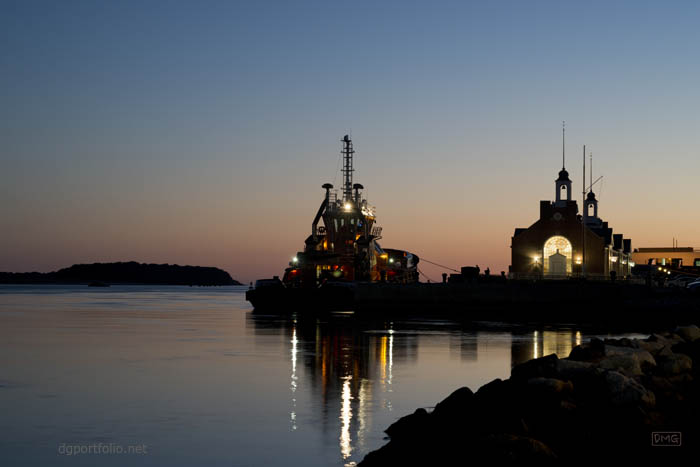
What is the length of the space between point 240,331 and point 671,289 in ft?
119

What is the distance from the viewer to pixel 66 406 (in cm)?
2252

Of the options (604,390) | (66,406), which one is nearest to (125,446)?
(66,406)

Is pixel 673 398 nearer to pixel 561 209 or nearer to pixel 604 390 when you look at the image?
pixel 604 390

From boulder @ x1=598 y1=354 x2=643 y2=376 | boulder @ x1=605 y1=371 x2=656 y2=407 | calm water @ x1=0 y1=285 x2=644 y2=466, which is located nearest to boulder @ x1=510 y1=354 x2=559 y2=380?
boulder @ x1=598 y1=354 x2=643 y2=376

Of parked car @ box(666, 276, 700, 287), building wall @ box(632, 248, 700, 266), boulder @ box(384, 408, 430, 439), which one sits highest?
building wall @ box(632, 248, 700, 266)

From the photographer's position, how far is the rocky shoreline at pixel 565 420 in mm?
13398

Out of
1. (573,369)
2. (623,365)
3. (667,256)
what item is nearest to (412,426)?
(573,369)

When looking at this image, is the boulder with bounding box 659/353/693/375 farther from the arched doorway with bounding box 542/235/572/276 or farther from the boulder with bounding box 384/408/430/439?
the arched doorway with bounding box 542/235/572/276

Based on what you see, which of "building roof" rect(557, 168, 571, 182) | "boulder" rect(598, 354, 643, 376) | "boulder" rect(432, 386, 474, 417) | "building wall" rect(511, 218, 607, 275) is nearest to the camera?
"boulder" rect(432, 386, 474, 417)

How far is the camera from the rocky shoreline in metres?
13.4

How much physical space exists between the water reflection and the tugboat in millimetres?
19424

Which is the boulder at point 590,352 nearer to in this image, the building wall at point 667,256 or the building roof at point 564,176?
the building roof at point 564,176

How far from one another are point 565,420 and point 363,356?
847 inches

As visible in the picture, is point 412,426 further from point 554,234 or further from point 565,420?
point 554,234
